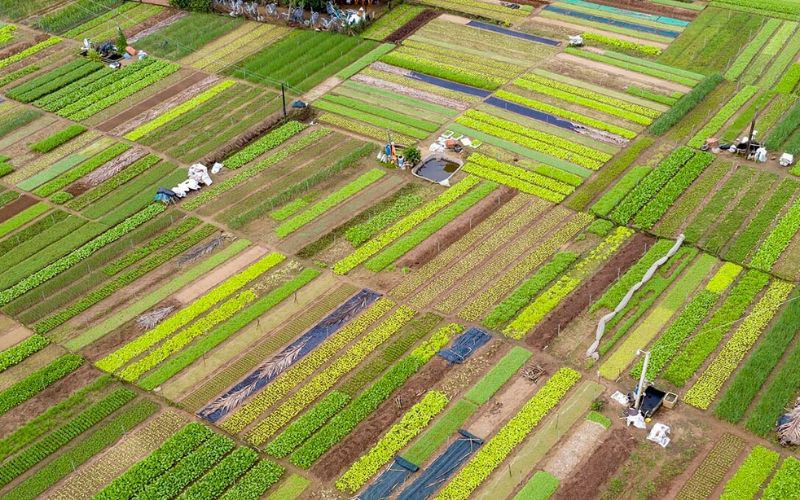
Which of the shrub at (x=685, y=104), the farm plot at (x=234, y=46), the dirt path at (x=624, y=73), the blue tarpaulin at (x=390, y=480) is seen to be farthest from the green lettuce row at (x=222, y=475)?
the dirt path at (x=624, y=73)

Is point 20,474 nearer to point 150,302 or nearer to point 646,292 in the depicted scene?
point 150,302

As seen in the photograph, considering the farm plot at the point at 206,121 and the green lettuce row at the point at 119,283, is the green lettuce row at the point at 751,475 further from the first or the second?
the farm plot at the point at 206,121

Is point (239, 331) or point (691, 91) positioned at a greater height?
point (691, 91)

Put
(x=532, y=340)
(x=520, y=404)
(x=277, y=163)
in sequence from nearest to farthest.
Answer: (x=520, y=404) < (x=532, y=340) < (x=277, y=163)

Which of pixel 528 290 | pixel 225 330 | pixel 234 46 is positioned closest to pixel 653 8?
pixel 234 46

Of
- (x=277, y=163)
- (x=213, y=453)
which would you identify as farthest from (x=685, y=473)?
(x=277, y=163)

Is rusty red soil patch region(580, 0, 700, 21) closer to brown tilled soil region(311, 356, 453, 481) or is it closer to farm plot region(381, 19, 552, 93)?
farm plot region(381, 19, 552, 93)
